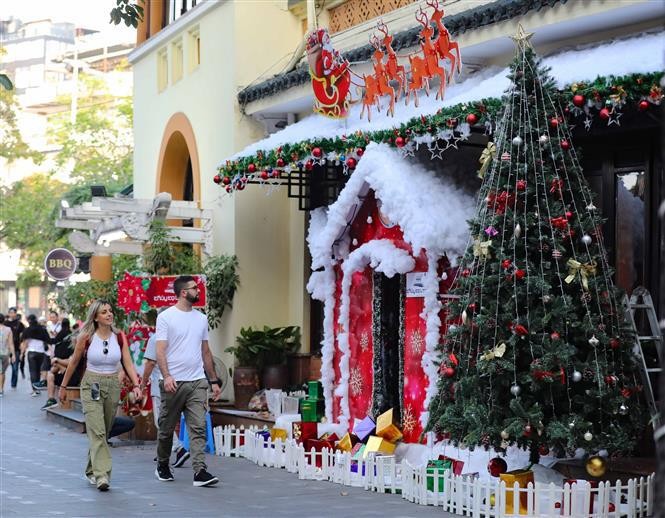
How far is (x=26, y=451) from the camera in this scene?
1452cm

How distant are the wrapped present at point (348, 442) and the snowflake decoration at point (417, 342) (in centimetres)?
105

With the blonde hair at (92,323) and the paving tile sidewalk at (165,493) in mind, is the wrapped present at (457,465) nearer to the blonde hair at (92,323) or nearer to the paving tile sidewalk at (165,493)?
the paving tile sidewalk at (165,493)

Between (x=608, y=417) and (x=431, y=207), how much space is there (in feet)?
10.2

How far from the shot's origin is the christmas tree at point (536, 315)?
31.2 ft

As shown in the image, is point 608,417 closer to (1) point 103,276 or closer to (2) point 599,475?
(2) point 599,475

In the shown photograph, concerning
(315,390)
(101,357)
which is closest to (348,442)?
(315,390)

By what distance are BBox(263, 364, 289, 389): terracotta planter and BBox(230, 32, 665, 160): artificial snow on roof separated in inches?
126

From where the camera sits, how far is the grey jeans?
1107 cm

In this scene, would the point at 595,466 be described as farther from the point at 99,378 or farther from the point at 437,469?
the point at 99,378

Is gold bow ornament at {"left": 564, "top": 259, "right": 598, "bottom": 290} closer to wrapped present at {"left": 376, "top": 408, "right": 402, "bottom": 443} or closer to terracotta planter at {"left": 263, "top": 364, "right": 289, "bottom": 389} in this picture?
wrapped present at {"left": 376, "top": 408, "right": 402, "bottom": 443}

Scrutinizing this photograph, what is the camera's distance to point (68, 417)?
17.6m

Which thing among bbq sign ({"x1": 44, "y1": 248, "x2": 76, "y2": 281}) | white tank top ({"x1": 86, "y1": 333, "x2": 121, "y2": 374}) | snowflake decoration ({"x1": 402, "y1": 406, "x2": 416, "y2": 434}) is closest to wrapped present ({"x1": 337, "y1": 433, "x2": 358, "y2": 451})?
snowflake decoration ({"x1": 402, "y1": 406, "x2": 416, "y2": 434})

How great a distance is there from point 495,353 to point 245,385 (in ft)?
23.8

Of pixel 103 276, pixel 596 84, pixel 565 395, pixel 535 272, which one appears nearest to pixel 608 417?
pixel 565 395
